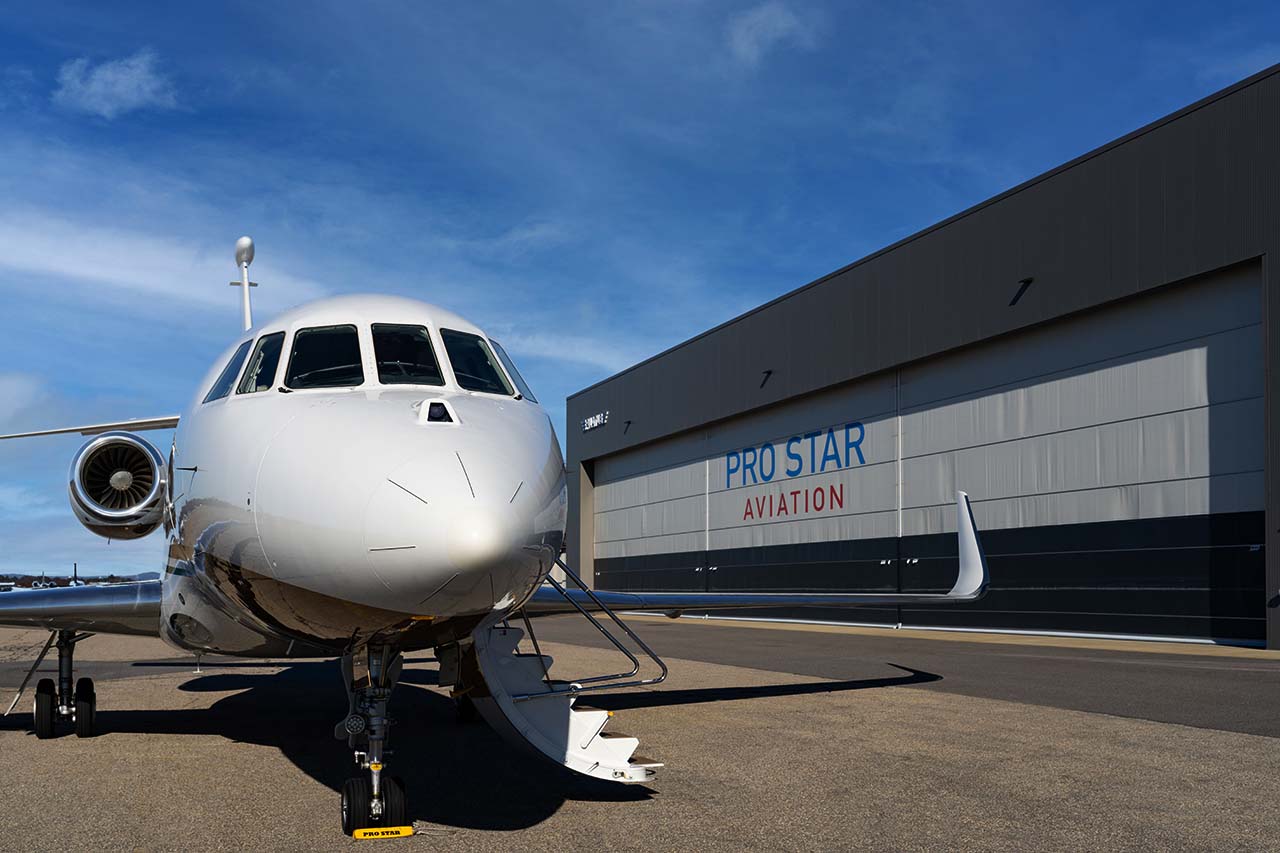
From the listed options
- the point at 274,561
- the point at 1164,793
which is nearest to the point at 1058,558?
the point at 1164,793

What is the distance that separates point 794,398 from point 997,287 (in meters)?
9.95

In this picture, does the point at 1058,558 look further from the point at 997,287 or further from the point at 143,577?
the point at 143,577

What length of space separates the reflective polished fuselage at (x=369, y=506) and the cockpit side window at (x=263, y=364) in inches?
3.0

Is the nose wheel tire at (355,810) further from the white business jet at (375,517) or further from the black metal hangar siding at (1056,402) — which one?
the black metal hangar siding at (1056,402)

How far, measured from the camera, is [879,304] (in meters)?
32.2

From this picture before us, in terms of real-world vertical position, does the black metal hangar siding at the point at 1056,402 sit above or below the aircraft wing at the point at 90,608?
above

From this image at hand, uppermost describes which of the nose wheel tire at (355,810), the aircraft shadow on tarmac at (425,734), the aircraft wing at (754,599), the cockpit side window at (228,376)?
the cockpit side window at (228,376)

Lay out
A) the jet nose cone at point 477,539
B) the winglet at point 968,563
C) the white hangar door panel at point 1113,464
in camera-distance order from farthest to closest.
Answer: the white hangar door panel at point 1113,464 < the winglet at point 968,563 < the jet nose cone at point 477,539

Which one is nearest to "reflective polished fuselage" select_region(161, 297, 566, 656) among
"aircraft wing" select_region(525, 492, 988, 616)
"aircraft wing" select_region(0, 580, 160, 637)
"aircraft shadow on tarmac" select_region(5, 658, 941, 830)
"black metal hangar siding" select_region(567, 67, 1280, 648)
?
"aircraft shadow on tarmac" select_region(5, 658, 941, 830)

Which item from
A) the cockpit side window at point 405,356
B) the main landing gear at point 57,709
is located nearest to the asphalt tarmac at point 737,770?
the main landing gear at point 57,709

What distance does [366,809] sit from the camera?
18.5 feet

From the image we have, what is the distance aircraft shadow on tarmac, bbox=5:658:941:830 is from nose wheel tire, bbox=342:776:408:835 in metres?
0.61

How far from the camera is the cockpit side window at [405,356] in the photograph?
20.1 feet

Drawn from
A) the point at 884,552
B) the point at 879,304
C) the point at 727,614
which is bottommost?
the point at 727,614
